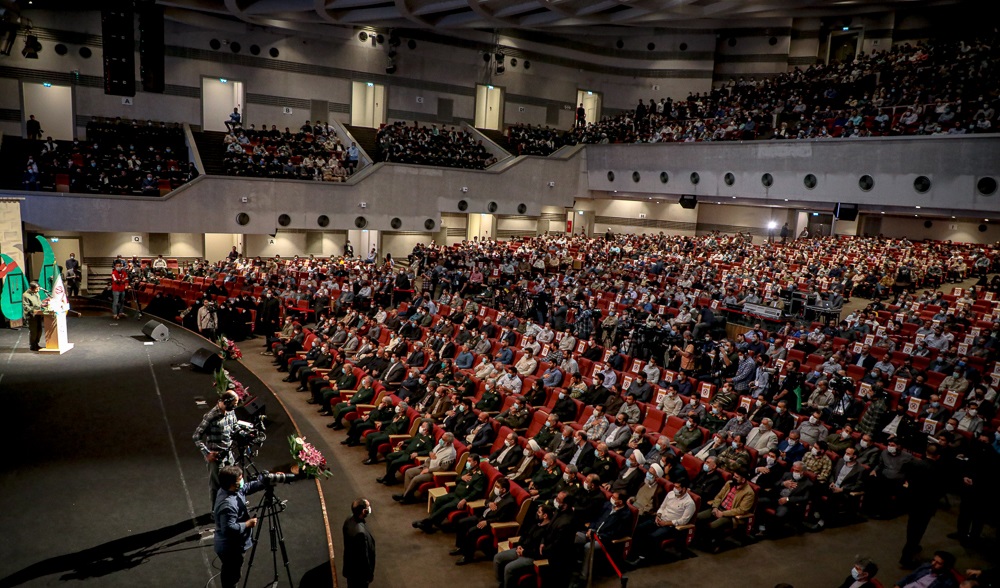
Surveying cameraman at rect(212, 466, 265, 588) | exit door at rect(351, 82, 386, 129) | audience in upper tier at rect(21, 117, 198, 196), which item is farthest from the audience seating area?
exit door at rect(351, 82, 386, 129)

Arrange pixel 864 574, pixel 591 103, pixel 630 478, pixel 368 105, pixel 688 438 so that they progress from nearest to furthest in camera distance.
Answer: pixel 864 574 < pixel 630 478 < pixel 688 438 < pixel 368 105 < pixel 591 103

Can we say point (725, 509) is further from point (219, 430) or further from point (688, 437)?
point (219, 430)

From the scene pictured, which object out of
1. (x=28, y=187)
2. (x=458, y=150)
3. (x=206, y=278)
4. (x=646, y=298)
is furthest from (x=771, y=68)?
(x=28, y=187)

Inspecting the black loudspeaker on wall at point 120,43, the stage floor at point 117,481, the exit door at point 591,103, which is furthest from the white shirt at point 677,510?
the exit door at point 591,103

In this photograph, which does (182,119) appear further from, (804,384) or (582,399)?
(804,384)

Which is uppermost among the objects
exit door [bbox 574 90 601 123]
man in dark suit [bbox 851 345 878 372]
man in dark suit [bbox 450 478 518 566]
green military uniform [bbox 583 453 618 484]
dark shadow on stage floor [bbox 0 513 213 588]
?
exit door [bbox 574 90 601 123]

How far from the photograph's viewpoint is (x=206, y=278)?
→ 1833cm

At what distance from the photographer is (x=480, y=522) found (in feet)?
23.2

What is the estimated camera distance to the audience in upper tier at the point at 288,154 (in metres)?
22.2

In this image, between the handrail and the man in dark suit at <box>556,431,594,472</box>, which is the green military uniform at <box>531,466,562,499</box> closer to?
the man in dark suit at <box>556,431,594,472</box>

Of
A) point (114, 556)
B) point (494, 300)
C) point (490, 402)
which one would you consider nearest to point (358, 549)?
point (114, 556)

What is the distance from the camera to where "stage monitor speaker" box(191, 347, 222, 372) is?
35.7ft

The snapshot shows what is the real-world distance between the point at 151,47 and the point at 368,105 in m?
17.9

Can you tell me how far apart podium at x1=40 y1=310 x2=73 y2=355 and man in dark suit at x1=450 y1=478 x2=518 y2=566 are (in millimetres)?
8002
